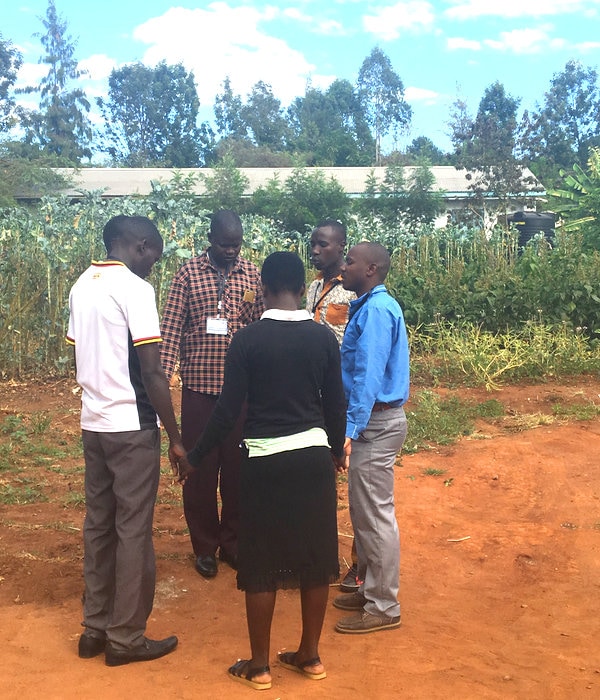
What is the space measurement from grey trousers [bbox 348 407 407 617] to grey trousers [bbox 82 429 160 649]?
0.95 meters

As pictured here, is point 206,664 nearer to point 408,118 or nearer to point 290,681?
point 290,681

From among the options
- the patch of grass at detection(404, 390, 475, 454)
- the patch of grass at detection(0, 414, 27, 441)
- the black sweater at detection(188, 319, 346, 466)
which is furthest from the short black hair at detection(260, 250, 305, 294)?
the patch of grass at detection(0, 414, 27, 441)

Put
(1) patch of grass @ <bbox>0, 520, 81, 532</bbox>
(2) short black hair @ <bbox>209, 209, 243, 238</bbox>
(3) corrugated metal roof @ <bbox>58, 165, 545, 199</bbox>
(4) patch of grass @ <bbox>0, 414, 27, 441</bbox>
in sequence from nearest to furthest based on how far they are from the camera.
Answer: (2) short black hair @ <bbox>209, 209, 243, 238</bbox>
(1) patch of grass @ <bbox>0, 520, 81, 532</bbox>
(4) patch of grass @ <bbox>0, 414, 27, 441</bbox>
(3) corrugated metal roof @ <bbox>58, 165, 545, 199</bbox>

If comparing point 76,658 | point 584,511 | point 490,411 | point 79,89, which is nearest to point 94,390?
point 76,658

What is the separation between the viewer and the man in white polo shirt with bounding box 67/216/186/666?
339cm

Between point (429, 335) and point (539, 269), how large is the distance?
1590mm

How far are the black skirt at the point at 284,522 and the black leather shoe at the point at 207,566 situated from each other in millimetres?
1370


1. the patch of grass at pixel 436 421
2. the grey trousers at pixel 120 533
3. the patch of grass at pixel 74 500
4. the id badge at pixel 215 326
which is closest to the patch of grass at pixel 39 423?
the patch of grass at pixel 74 500

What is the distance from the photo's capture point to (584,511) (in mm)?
5707

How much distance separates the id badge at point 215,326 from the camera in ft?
15.0

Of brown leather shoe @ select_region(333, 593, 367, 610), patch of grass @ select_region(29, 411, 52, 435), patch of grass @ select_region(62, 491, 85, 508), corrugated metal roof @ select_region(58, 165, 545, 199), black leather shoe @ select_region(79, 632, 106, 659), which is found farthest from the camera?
corrugated metal roof @ select_region(58, 165, 545, 199)

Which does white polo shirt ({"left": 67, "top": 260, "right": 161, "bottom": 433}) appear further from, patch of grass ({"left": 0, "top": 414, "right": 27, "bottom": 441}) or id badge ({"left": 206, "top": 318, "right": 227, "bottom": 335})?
patch of grass ({"left": 0, "top": 414, "right": 27, "bottom": 441})

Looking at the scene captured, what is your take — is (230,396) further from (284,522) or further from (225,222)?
(225,222)

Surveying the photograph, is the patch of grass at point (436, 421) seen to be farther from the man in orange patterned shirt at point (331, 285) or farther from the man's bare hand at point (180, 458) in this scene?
the man's bare hand at point (180, 458)
